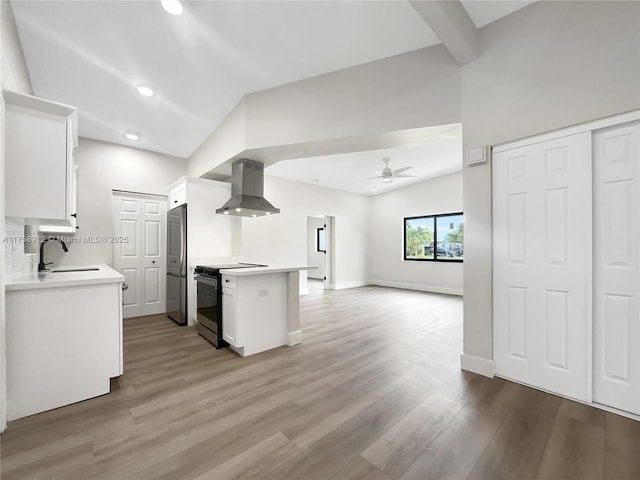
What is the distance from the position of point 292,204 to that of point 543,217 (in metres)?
5.25

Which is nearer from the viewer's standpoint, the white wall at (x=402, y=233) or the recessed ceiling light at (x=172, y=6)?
the recessed ceiling light at (x=172, y=6)

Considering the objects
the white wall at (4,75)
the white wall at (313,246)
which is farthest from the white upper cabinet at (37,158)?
the white wall at (313,246)

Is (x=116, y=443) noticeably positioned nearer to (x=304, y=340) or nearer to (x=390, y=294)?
(x=304, y=340)

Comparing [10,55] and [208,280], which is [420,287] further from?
[10,55]

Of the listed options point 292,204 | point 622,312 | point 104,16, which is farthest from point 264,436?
point 292,204

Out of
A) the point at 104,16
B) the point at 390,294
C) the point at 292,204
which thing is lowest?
the point at 390,294

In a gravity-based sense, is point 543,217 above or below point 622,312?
above

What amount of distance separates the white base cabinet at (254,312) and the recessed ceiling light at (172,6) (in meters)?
2.43

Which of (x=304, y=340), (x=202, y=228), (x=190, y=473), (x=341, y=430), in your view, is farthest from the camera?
(x=202, y=228)

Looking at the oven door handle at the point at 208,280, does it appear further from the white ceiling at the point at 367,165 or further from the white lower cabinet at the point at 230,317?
the white ceiling at the point at 367,165

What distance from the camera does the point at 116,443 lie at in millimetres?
1632

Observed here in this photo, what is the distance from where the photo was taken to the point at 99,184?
4.36 m

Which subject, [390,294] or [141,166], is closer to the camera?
[141,166]

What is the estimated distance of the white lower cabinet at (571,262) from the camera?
1.88 meters
